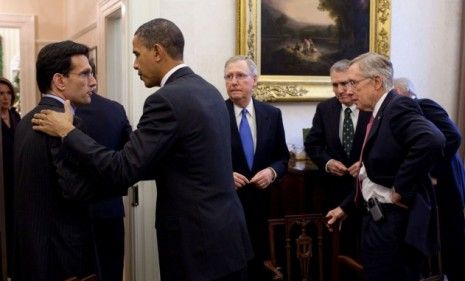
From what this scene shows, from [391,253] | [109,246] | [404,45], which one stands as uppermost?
[404,45]

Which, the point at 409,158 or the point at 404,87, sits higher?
→ the point at 404,87

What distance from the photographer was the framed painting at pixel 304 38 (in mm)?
3602

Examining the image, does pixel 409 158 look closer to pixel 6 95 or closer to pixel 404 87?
pixel 404 87

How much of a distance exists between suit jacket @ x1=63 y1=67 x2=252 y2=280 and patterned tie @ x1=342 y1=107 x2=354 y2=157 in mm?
1414

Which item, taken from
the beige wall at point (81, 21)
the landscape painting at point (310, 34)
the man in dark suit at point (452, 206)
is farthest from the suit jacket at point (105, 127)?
the beige wall at point (81, 21)

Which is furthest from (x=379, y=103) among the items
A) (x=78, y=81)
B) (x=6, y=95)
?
(x=6, y=95)

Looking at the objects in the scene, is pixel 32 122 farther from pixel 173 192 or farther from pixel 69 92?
pixel 173 192

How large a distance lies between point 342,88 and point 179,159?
1.64 meters

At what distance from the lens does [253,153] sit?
9.85 ft

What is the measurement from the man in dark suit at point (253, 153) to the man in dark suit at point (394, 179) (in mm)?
685

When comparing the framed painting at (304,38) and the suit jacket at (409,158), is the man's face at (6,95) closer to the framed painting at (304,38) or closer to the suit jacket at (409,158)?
the framed painting at (304,38)

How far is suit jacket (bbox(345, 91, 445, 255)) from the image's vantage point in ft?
7.35

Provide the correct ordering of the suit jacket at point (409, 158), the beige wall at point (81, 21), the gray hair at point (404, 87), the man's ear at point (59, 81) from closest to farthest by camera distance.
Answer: the man's ear at point (59, 81)
the suit jacket at point (409, 158)
the gray hair at point (404, 87)
the beige wall at point (81, 21)

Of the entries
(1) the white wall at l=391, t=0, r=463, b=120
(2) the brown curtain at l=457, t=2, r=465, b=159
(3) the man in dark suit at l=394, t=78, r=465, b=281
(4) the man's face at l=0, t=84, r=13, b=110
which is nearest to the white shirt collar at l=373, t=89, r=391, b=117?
(3) the man in dark suit at l=394, t=78, r=465, b=281
